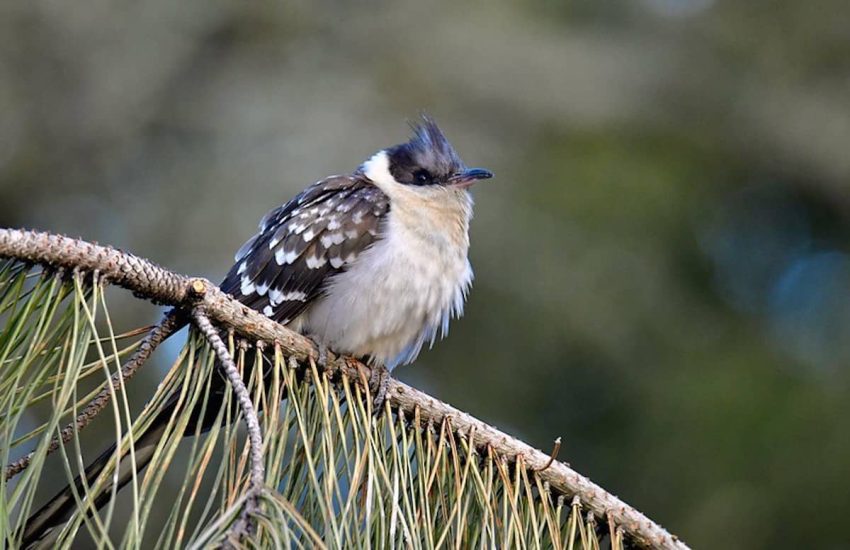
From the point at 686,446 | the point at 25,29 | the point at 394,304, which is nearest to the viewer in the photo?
the point at 394,304

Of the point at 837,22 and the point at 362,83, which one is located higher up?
the point at 837,22

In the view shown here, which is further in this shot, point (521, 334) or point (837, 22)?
point (837, 22)

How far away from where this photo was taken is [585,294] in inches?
323

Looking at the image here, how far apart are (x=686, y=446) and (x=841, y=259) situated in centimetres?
222

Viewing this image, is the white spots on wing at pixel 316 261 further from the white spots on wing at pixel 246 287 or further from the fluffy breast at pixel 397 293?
the white spots on wing at pixel 246 287

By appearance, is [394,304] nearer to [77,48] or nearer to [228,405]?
[228,405]

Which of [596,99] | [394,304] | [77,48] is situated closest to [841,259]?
[596,99]

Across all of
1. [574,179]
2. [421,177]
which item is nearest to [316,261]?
[421,177]

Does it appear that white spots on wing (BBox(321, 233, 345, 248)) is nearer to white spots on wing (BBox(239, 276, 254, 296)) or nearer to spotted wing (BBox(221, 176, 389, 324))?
spotted wing (BBox(221, 176, 389, 324))

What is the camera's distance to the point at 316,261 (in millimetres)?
3859

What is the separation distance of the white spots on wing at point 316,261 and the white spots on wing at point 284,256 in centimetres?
6

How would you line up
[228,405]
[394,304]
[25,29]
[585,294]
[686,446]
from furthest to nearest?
[25,29] < [585,294] < [686,446] < [394,304] < [228,405]

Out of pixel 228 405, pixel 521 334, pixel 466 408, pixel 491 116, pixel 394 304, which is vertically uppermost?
pixel 491 116

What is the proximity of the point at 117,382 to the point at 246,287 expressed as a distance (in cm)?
178
